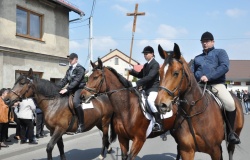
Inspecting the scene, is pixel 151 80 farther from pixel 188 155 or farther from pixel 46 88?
Answer: pixel 46 88

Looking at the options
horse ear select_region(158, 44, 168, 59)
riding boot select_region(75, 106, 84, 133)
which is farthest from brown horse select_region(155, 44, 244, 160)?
riding boot select_region(75, 106, 84, 133)

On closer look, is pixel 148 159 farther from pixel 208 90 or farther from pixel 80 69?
pixel 208 90

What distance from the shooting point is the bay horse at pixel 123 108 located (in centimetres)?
567

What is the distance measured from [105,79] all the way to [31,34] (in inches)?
418

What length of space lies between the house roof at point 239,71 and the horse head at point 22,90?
59.7 metres

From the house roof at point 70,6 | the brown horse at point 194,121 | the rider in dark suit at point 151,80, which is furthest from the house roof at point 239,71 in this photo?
the brown horse at point 194,121

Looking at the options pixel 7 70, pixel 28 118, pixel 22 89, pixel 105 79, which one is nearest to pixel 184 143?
pixel 105 79

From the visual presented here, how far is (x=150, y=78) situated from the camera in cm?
598

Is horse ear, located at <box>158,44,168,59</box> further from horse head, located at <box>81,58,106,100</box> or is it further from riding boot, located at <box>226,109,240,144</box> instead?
horse head, located at <box>81,58,106,100</box>

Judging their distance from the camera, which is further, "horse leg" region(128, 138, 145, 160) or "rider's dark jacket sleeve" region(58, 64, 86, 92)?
"rider's dark jacket sleeve" region(58, 64, 86, 92)

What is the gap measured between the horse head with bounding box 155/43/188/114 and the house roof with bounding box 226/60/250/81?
2414 inches

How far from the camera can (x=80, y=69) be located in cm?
722

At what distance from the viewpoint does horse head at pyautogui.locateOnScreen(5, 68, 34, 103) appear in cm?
674

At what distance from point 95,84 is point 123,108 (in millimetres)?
785
